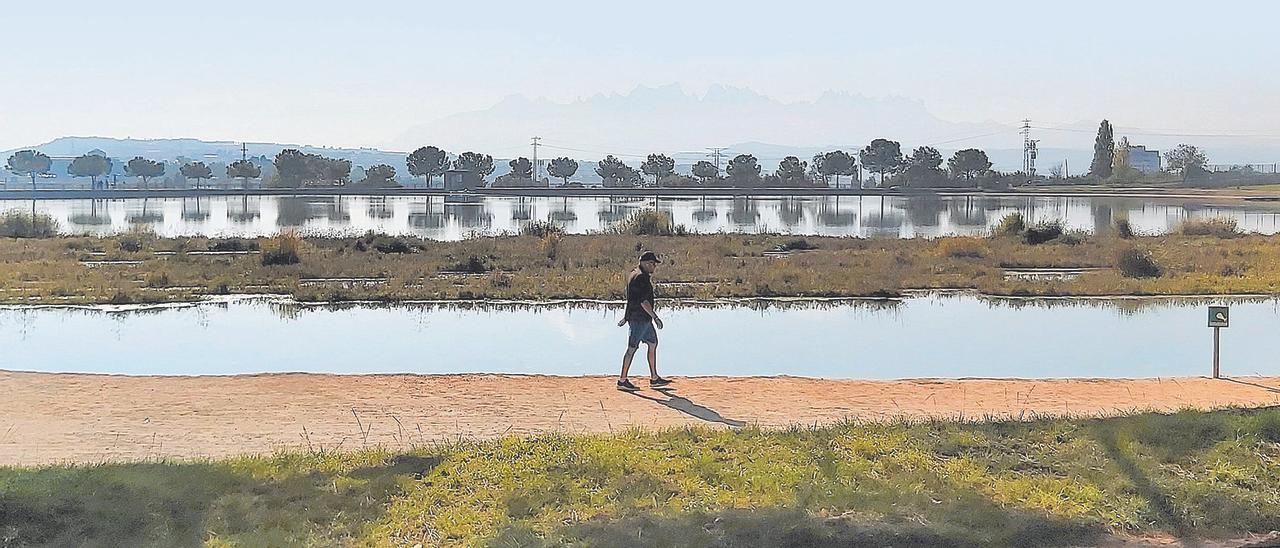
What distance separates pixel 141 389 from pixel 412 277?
14.0m

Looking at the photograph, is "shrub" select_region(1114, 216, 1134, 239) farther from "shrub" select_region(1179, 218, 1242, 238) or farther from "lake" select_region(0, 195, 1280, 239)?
"lake" select_region(0, 195, 1280, 239)

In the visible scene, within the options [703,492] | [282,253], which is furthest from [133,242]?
[703,492]

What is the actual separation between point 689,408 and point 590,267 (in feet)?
57.2

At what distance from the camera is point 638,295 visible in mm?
11125

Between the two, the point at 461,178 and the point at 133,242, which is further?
the point at 461,178

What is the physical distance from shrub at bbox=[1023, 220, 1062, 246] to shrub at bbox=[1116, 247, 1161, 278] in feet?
26.8

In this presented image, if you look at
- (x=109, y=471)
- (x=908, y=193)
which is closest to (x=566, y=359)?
(x=109, y=471)

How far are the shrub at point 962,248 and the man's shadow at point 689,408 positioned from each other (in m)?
21.6

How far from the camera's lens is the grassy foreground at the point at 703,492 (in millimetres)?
5883

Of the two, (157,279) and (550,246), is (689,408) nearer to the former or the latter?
(157,279)

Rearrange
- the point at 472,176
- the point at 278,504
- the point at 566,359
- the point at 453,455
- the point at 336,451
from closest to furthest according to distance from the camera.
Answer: the point at 278,504
the point at 453,455
the point at 336,451
the point at 566,359
the point at 472,176

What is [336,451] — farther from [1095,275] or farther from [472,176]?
[472,176]

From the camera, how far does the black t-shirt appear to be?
11.1m

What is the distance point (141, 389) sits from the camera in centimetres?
1138
